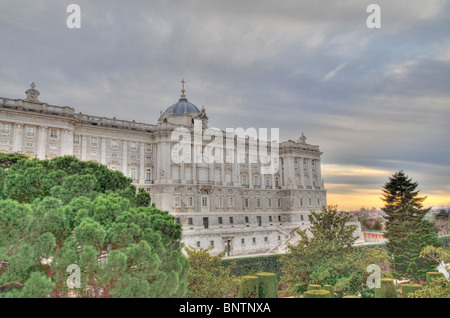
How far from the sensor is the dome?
61438 millimetres

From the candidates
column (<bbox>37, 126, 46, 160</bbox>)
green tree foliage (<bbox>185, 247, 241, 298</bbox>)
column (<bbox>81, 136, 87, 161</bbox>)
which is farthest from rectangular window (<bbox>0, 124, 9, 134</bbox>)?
green tree foliage (<bbox>185, 247, 241, 298</bbox>)

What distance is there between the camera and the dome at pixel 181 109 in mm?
61438

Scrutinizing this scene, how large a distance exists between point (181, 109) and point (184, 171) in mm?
11988

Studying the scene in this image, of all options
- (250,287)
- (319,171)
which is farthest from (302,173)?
(250,287)

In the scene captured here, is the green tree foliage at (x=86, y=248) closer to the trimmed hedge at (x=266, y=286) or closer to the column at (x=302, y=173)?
the trimmed hedge at (x=266, y=286)

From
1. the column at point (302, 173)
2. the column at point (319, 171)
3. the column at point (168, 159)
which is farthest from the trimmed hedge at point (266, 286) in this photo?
the column at point (319, 171)

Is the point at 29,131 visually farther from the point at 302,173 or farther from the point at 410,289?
the point at 302,173

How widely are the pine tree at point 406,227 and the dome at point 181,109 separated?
34883 millimetres

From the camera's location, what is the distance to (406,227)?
1479 inches

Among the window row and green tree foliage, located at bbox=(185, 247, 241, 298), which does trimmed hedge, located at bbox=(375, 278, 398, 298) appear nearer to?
green tree foliage, located at bbox=(185, 247, 241, 298)

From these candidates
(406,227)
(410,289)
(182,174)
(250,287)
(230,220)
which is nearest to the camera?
(250,287)
